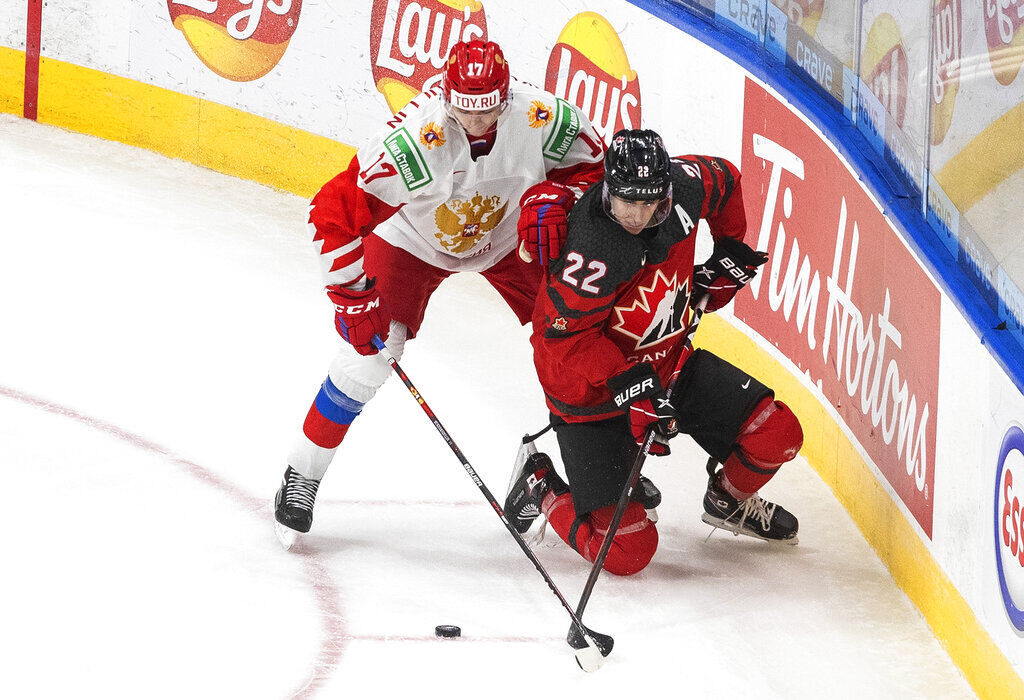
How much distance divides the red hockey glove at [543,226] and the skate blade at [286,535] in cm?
99

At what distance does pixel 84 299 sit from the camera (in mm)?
5078

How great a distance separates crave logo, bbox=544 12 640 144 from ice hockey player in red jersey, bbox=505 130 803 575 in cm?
135

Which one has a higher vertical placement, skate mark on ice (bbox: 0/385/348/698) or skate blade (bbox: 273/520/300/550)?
skate blade (bbox: 273/520/300/550)

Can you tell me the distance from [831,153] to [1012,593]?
1595mm

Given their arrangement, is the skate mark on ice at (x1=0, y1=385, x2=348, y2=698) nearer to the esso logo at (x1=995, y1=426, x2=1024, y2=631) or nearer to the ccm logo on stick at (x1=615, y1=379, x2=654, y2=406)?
the ccm logo on stick at (x1=615, y1=379, x2=654, y2=406)

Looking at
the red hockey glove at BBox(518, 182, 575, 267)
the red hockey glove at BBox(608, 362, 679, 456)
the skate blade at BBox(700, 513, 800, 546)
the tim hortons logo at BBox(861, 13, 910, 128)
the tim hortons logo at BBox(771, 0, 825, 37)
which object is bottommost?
the skate blade at BBox(700, 513, 800, 546)

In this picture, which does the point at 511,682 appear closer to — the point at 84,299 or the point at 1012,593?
the point at 1012,593

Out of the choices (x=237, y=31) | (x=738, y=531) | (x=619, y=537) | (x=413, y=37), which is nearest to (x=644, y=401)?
(x=619, y=537)

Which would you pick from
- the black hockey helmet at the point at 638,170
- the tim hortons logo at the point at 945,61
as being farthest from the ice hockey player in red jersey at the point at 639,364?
the tim hortons logo at the point at 945,61

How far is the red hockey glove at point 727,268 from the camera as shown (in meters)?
3.64

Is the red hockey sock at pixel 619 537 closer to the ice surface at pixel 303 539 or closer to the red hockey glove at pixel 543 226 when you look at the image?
the ice surface at pixel 303 539

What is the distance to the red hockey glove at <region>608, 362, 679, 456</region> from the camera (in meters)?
3.37

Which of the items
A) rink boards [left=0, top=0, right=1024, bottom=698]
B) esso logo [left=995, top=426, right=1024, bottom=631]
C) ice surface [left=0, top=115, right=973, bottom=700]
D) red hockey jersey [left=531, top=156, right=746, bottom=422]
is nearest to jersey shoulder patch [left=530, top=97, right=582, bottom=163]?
red hockey jersey [left=531, top=156, right=746, bottom=422]

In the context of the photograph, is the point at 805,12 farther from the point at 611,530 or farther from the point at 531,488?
the point at 611,530
